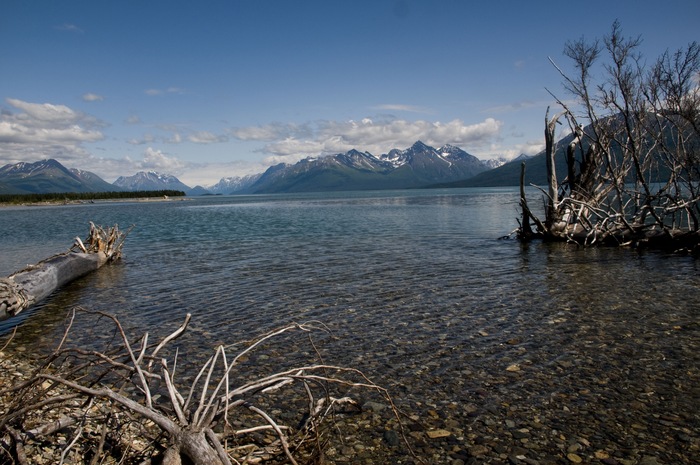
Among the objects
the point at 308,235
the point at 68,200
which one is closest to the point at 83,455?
the point at 308,235

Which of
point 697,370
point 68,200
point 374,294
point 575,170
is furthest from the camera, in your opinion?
point 68,200

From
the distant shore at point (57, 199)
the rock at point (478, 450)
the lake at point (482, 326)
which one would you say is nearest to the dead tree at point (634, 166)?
the lake at point (482, 326)

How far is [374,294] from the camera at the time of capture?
1495cm

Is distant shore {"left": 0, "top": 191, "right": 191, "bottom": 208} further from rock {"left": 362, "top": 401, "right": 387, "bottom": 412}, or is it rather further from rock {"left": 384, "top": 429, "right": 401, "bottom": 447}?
rock {"left": 384, "top": 429, "right": 401, "bottom": 447}

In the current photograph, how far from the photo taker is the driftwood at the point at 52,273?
13.6 m

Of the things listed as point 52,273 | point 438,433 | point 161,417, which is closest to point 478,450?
point 438,433

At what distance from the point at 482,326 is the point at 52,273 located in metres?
16.4

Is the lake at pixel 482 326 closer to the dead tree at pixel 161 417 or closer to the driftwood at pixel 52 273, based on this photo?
the driftwood at pixel 52 273

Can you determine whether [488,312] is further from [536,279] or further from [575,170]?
[575,170]

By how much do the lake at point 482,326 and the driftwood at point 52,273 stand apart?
517mm

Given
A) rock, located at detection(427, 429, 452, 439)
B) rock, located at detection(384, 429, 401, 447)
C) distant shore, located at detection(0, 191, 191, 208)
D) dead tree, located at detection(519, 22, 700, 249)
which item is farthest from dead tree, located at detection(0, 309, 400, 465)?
distant shore, located at detection(0, 191, 191, 208)

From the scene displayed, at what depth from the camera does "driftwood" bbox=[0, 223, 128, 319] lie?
1360 centimetres

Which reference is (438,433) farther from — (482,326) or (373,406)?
(482,326)

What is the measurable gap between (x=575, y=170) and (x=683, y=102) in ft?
27.3
